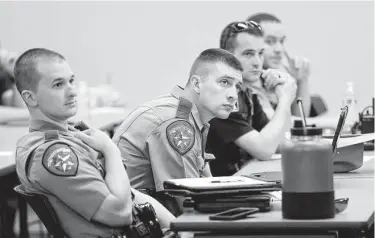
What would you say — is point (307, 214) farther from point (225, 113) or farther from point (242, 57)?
point (242, 57)

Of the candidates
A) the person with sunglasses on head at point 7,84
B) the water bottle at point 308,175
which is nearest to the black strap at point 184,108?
the water bottle at point 308,175

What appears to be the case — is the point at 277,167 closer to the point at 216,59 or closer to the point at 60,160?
the point at 216,59

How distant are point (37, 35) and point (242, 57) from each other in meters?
3.69

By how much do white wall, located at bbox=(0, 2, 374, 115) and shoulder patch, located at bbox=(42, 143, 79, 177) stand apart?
4.91m

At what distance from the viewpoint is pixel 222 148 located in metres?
3.48

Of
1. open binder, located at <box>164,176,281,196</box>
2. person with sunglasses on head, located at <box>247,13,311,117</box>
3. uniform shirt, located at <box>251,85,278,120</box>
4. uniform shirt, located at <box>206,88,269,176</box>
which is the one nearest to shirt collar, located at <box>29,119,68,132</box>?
open binder, located at <box>164,176,281,196</box>

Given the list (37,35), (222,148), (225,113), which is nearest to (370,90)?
(37,35)

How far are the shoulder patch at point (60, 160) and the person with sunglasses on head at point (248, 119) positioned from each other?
1385 millimetres

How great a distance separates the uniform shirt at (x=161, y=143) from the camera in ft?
8.36

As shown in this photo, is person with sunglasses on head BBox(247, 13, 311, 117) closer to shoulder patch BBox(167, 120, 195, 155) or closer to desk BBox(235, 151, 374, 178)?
desk BBox(235, 151, 374, 178)

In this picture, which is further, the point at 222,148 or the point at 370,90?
the point at 370,90

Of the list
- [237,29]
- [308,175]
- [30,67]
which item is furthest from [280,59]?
[308,175]

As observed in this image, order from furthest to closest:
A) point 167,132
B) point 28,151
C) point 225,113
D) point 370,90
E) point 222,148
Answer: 1. point 370,90
2. point 222,148
3. point 225,113
4. point 167,132
5. point 28,151

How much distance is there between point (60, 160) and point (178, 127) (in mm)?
573
